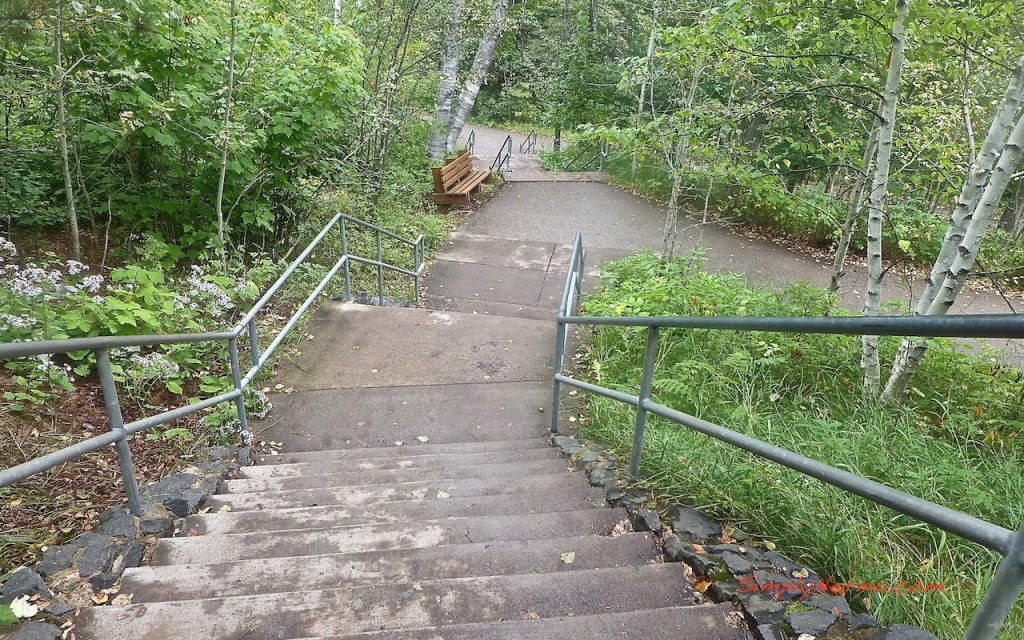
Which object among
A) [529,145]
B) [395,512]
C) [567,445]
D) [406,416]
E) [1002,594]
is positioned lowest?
[406,416]

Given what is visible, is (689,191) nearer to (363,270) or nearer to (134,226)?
(363,270)

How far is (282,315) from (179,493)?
3379 mm

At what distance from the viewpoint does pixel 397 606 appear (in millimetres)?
1832

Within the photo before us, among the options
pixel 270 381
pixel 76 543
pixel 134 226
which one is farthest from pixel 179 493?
pixel 134 226

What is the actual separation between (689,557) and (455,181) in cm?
1140

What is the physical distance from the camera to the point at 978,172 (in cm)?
352

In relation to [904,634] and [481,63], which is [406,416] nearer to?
[904,634]

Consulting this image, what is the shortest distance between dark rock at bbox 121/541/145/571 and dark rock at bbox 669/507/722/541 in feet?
6.33

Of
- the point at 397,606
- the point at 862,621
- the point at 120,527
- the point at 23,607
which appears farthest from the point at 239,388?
the point at 862,621

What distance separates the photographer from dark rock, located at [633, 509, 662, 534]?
2.26 m

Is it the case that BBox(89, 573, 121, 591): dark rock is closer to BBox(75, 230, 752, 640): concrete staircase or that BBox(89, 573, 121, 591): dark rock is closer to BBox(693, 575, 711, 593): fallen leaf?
BBox(75, 230, 752, 640): concrete staircase

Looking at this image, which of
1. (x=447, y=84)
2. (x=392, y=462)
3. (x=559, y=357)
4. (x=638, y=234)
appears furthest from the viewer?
(x=447, y=84)

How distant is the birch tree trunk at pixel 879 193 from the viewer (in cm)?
409

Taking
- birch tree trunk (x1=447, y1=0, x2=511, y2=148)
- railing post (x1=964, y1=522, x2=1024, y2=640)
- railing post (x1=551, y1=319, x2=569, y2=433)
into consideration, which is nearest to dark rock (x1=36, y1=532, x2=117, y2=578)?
railing post (x1=964, y1=522, x2=1024, y2=640)
